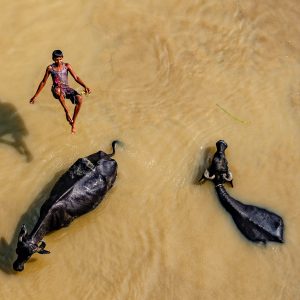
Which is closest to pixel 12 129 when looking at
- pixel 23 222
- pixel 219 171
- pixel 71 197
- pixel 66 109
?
pixel 66 109

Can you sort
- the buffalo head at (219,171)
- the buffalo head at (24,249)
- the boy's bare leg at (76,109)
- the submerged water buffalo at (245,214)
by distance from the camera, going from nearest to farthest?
the buffalo head at (24,249)
the submerged water buffalo at (245,214)
the boy's bare leg at (76,109)
the buffalo head at (219,171)

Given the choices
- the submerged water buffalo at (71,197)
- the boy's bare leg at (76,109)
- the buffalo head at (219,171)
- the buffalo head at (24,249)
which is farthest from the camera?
the buffalo head at (219,171)

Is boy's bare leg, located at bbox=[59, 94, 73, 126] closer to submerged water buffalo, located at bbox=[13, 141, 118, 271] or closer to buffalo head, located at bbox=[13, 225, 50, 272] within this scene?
submerged water buffalo, located at bbox=[13, 141, 118, 271]

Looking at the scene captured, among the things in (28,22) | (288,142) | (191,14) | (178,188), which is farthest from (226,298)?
(28,22)

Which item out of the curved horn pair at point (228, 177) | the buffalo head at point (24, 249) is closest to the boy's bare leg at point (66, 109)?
the buffalo head at point (24, 249)

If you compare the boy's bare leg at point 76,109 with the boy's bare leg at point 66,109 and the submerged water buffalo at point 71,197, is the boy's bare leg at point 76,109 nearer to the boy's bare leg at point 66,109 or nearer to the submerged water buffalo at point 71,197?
the boy's bare leg at point 66,109

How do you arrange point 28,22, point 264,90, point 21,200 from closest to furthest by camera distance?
point 21,200, point 264,90, point 28,22

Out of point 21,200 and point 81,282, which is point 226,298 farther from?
point 21,200
